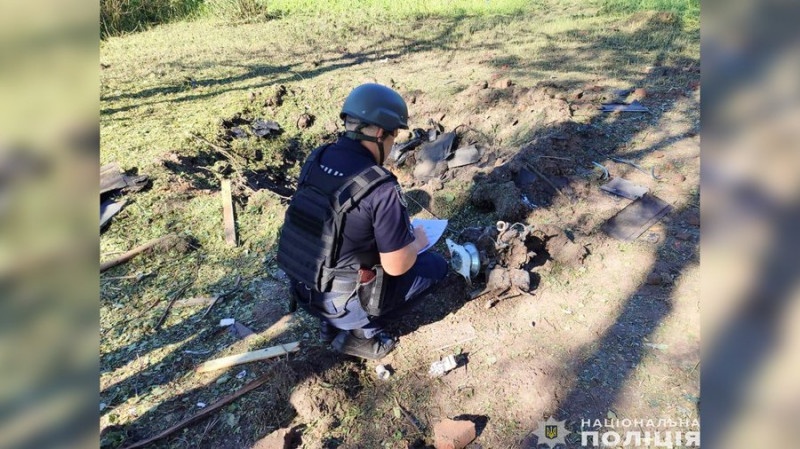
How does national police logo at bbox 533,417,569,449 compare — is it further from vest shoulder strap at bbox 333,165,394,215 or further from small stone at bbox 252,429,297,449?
vest shoulder strap at bbox 333,165,394,215

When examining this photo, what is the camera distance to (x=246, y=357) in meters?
3.62

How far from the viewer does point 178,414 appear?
327cm

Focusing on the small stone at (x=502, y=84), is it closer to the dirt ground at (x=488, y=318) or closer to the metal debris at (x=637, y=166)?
the dirt ground at (x=488, y=318)

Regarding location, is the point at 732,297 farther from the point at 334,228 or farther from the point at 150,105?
the point at 150,105

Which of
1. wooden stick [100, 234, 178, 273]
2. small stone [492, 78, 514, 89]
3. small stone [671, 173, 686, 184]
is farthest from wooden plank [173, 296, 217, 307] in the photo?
small stone [492, 78, 514, 89]

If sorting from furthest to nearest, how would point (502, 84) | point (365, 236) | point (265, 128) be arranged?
point (265, 128) → point (502, 84) → point (365, 236)

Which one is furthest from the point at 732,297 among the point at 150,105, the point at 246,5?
the point at 246,5

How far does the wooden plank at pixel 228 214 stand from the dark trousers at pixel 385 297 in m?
1.76

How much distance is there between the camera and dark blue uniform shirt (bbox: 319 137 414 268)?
3006 millimetres

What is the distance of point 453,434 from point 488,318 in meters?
1.14

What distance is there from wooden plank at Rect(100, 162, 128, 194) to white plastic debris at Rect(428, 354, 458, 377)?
14.3 feet

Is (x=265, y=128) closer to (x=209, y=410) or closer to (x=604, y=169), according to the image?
(x=604, y=169)

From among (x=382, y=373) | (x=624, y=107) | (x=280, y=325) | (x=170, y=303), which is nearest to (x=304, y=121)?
(x=170, y=303)

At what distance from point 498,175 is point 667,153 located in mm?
2036
